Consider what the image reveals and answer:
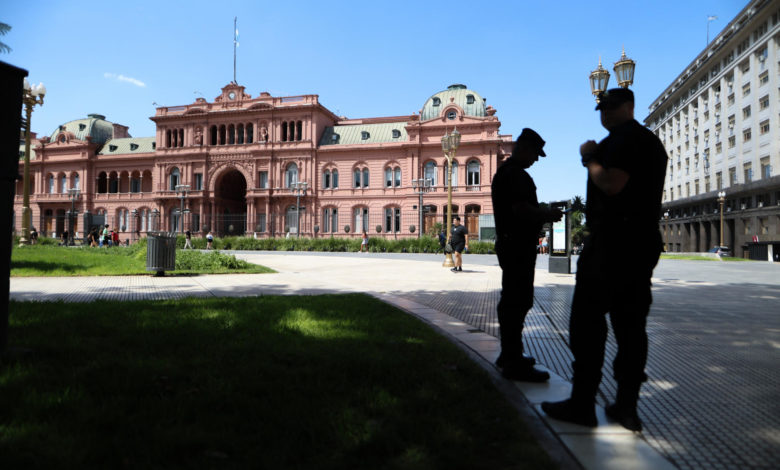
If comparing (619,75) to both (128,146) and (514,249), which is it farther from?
(128,146)

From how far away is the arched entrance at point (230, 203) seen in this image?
5034 cm

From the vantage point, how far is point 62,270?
1191cm

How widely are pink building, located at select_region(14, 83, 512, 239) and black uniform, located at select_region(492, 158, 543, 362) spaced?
1541 inches

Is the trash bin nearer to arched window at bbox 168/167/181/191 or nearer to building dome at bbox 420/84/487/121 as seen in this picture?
building dome at bbox 420/84/487/121

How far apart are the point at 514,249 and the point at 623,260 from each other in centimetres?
96

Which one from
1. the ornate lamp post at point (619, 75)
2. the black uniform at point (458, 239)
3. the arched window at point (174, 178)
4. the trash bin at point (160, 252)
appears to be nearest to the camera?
the ornate lamp post at point (619, 75)

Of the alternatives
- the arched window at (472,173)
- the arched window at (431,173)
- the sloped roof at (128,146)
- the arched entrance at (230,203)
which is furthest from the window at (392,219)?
the sloped roof at (128,146)

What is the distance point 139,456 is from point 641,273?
2.68 m

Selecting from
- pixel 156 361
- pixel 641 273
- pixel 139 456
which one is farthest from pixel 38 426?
pixel 641 273

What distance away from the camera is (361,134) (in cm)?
5003

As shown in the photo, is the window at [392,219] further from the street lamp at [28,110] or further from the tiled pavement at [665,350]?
the tiled pavement at [665,350]

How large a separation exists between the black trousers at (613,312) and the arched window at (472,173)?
143 ft

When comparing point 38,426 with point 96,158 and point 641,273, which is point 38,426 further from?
point 96,158

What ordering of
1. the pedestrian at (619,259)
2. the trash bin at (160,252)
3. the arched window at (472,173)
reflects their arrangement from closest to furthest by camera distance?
the pedestrian at (619,259)
the trash bin at (160,252)
the arched window at (472,173)
